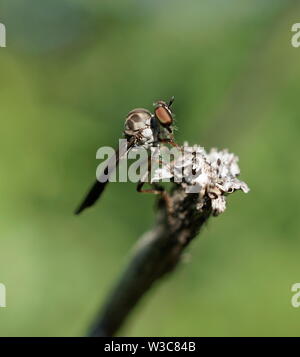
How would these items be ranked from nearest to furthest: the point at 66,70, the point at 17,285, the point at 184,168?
the point at 184,168 < the point at 17,285 < the point at 66,70

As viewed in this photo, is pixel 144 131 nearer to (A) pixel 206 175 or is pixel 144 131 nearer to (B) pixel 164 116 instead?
(B) pixel 164 116

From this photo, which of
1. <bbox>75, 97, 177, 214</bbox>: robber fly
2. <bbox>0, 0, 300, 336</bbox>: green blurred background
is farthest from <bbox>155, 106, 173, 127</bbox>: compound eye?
<bbox>0, 0, 300, 336</bbox>: green blurred background

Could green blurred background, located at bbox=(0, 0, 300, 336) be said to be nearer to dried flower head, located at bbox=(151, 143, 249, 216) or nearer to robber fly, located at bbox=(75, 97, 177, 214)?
robber fly, located at bbox=(75, 97, 177, 214)

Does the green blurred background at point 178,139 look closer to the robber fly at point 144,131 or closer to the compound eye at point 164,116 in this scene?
the robber fly at point 144,131

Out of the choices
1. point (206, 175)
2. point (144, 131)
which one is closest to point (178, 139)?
point (144, 131)
